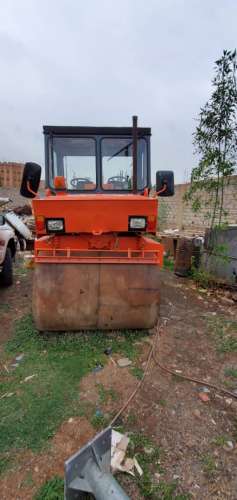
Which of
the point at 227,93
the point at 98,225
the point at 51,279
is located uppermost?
the point at 227,93

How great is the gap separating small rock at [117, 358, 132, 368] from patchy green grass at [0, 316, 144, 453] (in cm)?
10

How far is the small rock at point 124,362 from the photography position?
2.79 m

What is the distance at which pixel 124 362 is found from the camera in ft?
9.31

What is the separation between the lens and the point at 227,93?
4566 millimetres

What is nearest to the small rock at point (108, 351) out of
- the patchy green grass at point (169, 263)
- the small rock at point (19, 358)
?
the small rock at point (19, 358)

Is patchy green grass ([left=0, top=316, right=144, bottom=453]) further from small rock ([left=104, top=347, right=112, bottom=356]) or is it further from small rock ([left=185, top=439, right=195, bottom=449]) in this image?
small rock ([left=185, top=439, right=195, bottom=449])

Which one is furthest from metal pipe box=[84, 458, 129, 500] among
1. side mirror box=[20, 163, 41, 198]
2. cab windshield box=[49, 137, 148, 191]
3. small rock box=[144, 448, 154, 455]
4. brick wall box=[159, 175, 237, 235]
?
brick wall box=[159, 175, 237, 235]

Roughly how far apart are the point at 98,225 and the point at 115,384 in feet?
5.46

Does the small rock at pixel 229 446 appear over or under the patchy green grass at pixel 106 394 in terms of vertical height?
under

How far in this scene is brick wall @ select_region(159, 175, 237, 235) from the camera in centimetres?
692

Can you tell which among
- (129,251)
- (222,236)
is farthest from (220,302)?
(129,251)

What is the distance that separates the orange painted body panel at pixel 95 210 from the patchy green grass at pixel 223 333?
70.5 inches

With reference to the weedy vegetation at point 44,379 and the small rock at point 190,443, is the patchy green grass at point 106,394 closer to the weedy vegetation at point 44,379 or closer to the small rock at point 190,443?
the weedy vegetation at point 44,379

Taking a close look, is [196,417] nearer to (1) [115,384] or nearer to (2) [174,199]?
(1) [115,384]
